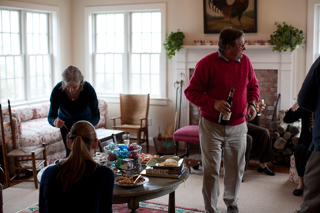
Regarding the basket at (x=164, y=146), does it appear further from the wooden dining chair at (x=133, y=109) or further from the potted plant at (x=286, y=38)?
the potted plant at (x=286, y=38)

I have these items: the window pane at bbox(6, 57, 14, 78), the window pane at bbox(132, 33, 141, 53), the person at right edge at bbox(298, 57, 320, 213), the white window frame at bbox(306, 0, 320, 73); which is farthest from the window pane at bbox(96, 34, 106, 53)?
the person at right edge at bbox(298, 57, 320, 213)

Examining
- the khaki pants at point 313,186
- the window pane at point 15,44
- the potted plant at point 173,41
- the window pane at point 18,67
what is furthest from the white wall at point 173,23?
the khaki pants at point 313,186

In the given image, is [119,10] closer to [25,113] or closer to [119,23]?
[119,23]

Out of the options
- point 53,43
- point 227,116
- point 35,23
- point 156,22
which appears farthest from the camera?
point 53,43

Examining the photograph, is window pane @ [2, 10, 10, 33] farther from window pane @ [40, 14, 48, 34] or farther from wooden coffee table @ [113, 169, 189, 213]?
wooden coffee table @ [113, 169, 189, 213]

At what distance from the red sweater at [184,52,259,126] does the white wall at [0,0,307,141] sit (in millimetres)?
2889

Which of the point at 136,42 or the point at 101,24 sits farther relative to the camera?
the point at 101,24

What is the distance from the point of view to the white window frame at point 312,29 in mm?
5832

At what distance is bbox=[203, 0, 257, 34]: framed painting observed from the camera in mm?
6082

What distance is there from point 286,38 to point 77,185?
454 centimetres

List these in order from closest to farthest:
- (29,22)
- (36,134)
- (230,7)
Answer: (36,134) < (230,7) < (29,22)

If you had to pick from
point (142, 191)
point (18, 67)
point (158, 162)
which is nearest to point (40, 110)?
point (18, 67)

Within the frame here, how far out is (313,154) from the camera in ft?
7.53

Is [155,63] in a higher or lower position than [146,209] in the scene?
higher
